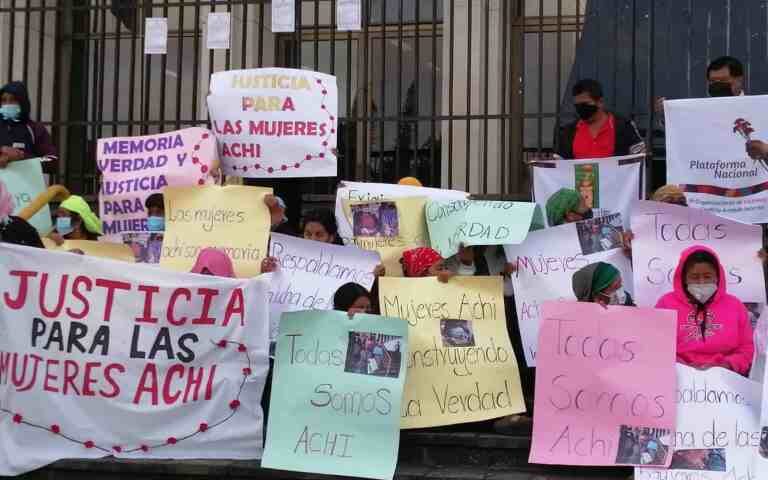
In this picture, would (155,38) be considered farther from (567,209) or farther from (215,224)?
(567,209)

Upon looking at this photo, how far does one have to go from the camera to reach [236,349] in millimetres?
6434

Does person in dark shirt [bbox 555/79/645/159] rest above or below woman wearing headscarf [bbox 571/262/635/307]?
above

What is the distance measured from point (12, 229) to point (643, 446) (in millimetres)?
3779

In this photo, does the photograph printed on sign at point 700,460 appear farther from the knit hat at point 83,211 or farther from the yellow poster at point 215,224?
the knit hat at point 83,211

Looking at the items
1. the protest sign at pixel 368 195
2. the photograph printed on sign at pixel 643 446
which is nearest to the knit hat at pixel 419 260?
the protest sign at pixel 368 195

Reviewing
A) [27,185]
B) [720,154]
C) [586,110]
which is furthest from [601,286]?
[27,185]

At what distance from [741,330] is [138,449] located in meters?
3.21

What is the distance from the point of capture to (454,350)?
6.54m

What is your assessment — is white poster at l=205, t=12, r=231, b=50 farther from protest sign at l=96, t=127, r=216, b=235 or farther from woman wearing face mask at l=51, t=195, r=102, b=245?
woman wearing face mask at l=51, t=195, r=102, b=245

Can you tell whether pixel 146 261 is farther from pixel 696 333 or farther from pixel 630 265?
pixel 696 333

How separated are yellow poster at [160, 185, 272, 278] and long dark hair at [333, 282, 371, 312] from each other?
93cm

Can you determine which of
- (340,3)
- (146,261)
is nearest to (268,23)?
(340,3)

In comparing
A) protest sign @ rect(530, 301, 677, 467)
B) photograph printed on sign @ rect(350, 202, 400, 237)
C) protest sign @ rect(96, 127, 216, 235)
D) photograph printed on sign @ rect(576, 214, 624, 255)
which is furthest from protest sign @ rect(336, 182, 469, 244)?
protest sign @ rect(530, 301, 677, 467)

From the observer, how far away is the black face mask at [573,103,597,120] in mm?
7812
